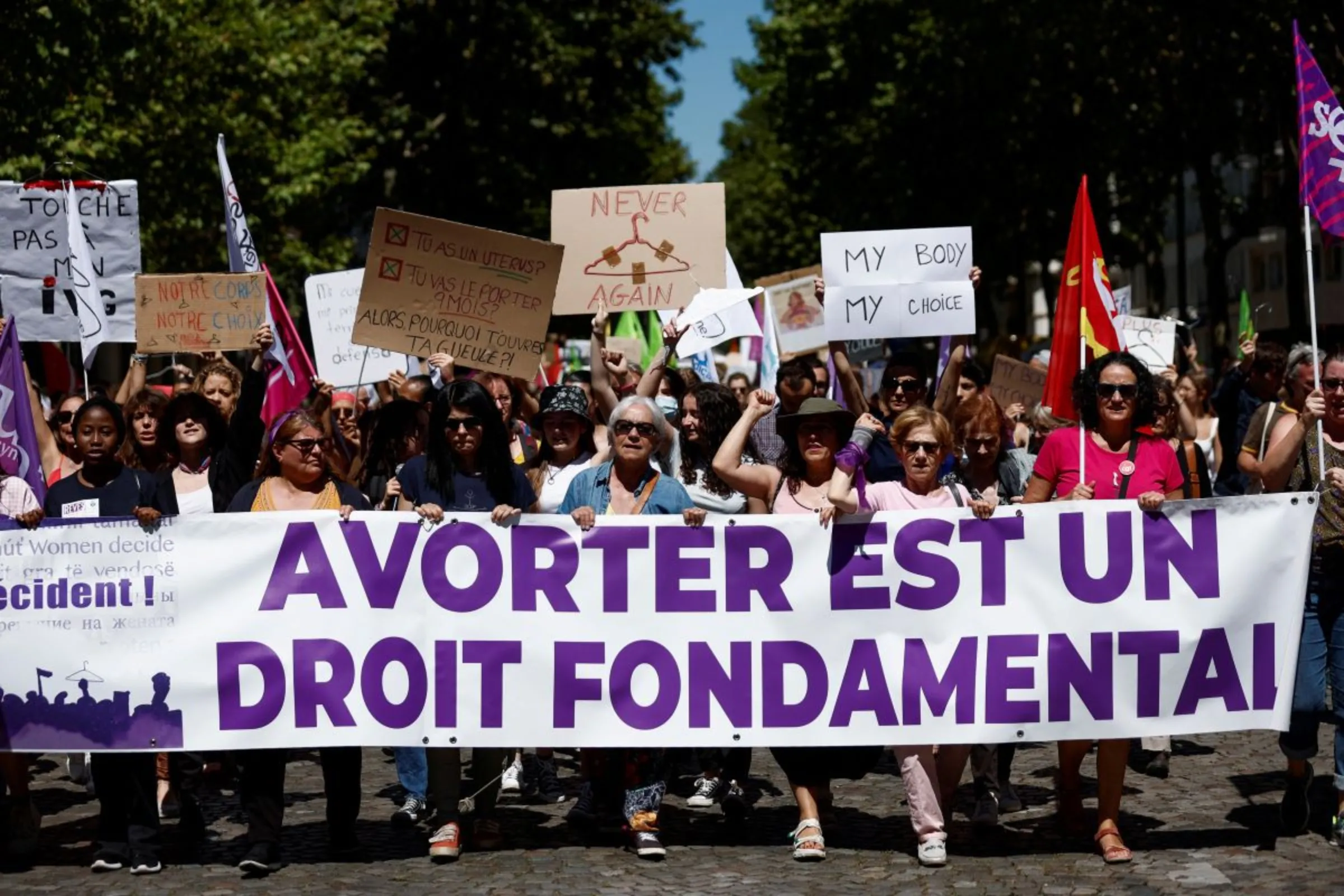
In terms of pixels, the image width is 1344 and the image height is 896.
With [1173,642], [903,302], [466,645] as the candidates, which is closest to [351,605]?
[466,645]

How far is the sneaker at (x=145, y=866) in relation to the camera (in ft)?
25.3

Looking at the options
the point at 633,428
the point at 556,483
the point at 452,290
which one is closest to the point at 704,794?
the point at 556,483

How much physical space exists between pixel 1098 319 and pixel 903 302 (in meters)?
1.58

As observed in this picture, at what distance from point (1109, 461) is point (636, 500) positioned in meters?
1.87

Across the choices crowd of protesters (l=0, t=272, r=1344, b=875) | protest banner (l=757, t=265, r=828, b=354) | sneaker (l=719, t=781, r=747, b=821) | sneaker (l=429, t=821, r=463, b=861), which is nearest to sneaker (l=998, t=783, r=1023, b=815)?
crowd of protesters (l=0, t=272, r=1344, b=875)

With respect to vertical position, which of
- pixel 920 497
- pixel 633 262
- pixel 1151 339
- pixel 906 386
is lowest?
pixel 920 497

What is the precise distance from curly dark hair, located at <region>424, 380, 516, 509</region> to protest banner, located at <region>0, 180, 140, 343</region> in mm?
3645

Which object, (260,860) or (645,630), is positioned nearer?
(260,860)

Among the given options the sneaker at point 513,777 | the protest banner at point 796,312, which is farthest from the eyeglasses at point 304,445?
the protest banner at point 796,312

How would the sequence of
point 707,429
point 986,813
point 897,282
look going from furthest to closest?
point 897,282, point 707,429, point 986,813

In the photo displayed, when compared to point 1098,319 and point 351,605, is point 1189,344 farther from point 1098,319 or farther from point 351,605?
point 351,605

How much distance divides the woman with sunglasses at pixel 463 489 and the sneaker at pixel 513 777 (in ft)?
3.90

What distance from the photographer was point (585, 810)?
336 inches

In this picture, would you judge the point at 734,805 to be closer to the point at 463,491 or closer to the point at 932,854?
the point at 932,854
